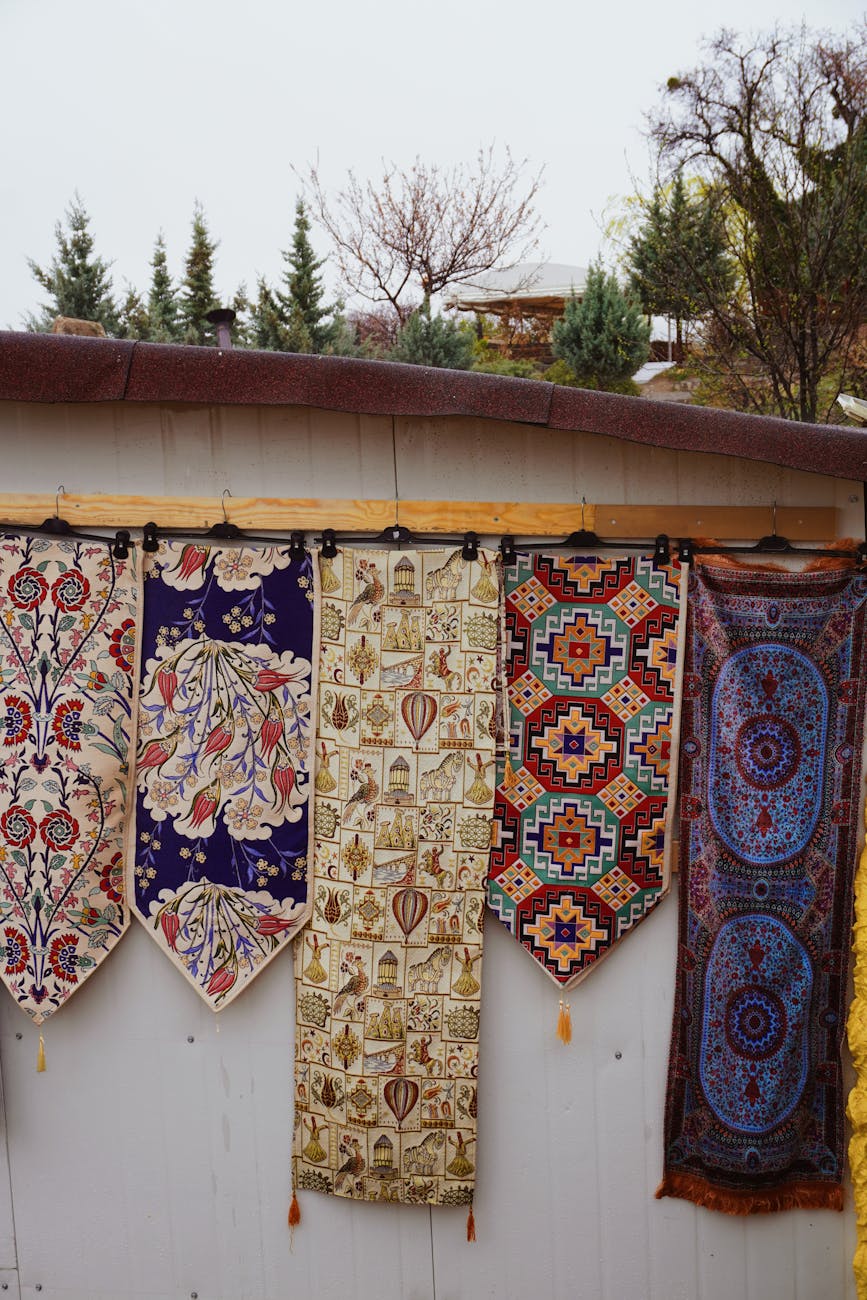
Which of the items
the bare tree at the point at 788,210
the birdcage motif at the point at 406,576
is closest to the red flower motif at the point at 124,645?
the birdcage motif at the point at 406,576

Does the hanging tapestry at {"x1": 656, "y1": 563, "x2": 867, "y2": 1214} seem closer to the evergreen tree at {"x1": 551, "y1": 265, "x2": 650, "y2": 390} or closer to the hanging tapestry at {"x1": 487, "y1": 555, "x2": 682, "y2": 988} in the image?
the hanging tapestry at {"x1": 487, "y1": 555, "x2": 682, "y2": 988}

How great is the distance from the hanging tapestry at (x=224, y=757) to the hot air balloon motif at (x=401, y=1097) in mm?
479

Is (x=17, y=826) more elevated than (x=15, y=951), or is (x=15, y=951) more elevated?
(x=17, y=826)

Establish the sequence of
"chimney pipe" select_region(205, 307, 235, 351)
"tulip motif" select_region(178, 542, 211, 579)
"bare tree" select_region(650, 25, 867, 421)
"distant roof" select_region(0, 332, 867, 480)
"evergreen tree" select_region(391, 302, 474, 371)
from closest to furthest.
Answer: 1. "distant roof" select_region(0, 332, 867, 480)
2. "tulip motif" select_region(178, 542, 211, 579)
3. "chimney pipe" select_region(205, 307, 235, 351)
4. "bare tree" select_region(650, 25, 867, 421)
5. "evergreen tree" select_region(391, 302, 474, 371)

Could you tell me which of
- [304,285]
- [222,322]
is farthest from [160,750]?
[304,285]

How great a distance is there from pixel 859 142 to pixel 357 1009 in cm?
813

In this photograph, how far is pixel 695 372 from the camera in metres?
9.79

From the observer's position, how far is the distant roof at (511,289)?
13.3 meters

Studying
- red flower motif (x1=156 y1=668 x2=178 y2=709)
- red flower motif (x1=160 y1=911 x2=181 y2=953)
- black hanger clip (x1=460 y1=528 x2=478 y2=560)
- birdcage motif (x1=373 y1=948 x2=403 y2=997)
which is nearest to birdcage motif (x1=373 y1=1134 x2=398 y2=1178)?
birdcage motif (x1=373 y1=948 x2=403 y2=997)

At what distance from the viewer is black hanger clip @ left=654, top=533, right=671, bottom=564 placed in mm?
2576

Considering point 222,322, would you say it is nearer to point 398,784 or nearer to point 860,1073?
point 398,784

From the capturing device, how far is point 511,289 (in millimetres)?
13352

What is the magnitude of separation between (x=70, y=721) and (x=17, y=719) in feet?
0.50

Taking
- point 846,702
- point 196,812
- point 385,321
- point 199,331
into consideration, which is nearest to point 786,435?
point 846,702
